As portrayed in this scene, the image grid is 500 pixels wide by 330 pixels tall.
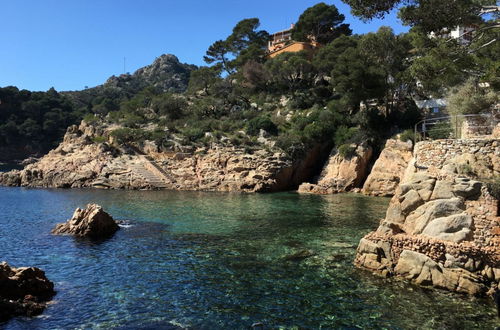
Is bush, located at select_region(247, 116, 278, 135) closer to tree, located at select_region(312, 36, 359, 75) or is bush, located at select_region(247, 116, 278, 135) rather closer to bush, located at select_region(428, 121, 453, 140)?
tree, located at select_region(312, 36, 359, 75)

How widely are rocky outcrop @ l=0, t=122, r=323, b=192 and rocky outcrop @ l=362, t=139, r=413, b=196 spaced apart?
912 centimetres

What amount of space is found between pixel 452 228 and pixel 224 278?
798 cm

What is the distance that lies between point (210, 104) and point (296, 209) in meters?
35.0

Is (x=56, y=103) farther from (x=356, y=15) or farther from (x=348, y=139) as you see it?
(x=356, y=15)

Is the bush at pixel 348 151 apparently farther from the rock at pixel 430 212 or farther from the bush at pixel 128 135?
the rock at pixel 430 212

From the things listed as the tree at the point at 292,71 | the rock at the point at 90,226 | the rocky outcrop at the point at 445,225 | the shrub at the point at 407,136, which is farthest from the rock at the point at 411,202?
the tree at the point at 292,71

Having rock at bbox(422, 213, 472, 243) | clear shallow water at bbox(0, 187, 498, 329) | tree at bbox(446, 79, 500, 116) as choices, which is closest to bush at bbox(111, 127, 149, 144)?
clear shallow water at bbox(0, 187, 498, 329)

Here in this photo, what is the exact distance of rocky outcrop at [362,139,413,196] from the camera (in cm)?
3559

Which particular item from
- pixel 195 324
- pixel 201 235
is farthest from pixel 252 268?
pixel 201 235

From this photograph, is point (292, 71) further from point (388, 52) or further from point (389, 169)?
point (389, 169)

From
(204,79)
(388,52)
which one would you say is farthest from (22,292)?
(204,79)

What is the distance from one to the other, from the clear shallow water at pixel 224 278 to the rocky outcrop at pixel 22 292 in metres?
0.38

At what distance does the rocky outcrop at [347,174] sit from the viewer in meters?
39.1

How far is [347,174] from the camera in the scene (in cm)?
3978
